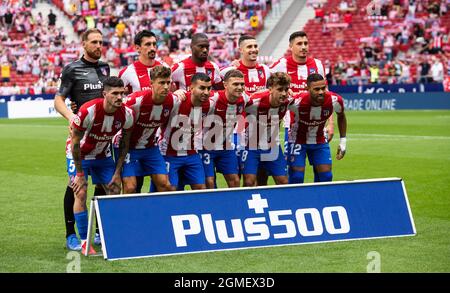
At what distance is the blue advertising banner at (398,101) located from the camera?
3441 cm

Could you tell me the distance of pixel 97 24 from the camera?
4459cm

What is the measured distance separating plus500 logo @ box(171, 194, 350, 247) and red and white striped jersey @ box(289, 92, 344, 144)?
7.88ft

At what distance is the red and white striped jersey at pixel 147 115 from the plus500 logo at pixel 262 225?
1.70m

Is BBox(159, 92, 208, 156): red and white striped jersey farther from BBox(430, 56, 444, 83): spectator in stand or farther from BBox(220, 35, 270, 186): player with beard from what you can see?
BBox(430, 56, 444, 83): spectator in stand

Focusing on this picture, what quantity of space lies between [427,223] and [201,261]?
3508 mm

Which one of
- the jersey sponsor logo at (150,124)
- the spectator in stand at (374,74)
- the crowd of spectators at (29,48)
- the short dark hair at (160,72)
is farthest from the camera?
the crowd of spectators at (29,48)

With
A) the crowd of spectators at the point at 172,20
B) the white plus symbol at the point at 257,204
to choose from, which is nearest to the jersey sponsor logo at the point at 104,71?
the white plus symbol at the point at 257,204

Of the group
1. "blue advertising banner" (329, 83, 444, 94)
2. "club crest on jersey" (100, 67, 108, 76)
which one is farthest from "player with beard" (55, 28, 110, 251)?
"blue advertising banner" (329, 83, 444, 94)

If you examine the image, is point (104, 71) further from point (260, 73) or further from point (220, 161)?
point (260, 73)

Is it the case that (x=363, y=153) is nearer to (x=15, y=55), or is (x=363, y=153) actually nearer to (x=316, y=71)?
(x=316, y=71)

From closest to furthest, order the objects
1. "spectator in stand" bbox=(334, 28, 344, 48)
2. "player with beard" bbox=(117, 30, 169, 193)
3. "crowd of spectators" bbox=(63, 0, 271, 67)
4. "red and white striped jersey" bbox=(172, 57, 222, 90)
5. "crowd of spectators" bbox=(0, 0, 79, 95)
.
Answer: "player with beard" bbox=(117, 30, 169, 193), "red and white striped jersey" bbox=(172, 57, 222, 90), "spectator in stand" bbox=(334, 28, 344, 48), "crowd of spectators" bbox=(0, 0, 79, 95), "crowd of spectators" bbox=(63, 0, 271, 67)

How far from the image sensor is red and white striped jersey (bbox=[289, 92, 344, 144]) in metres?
11.2

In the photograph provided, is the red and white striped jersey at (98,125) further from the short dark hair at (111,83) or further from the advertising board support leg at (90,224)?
the advertising board support leg at (90,224)

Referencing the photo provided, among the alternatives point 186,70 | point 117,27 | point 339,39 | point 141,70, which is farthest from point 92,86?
point 117,27
